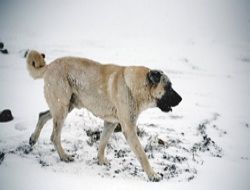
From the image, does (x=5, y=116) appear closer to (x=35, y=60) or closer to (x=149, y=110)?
(x=35, y=60)

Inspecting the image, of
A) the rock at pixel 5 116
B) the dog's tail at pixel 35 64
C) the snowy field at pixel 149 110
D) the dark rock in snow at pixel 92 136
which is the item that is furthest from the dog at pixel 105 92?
the rock at pixel 5 116

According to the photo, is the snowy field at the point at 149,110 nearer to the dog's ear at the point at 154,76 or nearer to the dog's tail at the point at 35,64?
the dog's tail at the point at 35,64

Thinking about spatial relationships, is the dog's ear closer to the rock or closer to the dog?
the dog

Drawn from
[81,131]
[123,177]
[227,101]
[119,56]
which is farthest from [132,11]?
[123,177]

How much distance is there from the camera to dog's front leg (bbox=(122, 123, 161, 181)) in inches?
216

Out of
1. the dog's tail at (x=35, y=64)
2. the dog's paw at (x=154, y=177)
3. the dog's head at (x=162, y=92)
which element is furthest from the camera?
the dog's tail at (x=35, y=64)

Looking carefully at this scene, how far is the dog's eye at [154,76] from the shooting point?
568 centimetres

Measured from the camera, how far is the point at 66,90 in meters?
6.00

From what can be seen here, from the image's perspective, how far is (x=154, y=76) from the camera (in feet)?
18.7

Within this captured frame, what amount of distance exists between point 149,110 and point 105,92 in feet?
12.4

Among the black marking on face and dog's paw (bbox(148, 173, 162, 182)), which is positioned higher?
the black marking on face

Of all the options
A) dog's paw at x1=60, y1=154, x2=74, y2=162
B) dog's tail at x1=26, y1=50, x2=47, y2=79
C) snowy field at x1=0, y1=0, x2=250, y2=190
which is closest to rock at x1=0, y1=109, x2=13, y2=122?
snowy field at x1=0, y1=0, x2=250, y2=190

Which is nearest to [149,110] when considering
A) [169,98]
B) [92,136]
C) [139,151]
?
[92,136]

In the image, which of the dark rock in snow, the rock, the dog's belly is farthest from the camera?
the rock
